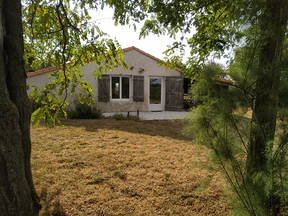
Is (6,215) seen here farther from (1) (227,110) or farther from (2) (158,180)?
(2) (158,180)

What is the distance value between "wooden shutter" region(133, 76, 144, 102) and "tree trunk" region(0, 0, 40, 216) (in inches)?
350

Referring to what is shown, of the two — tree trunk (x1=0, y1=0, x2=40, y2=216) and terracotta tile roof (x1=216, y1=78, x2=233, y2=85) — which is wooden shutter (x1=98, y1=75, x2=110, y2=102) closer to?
tree trunk (x1=0, y1=0, x2=40, y2=216)

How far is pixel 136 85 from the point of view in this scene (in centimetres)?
1073

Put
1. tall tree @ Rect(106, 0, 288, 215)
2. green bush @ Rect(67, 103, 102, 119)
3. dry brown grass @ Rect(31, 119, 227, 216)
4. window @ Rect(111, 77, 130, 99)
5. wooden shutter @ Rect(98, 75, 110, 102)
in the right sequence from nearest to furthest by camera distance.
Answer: tall tree @ Rect(106, 0, 288, 215) < dry brown grass @ Rect(31, 119, 227, 216) < green bush @ Rect(67, 103, 102, 119) < wooden shutter @ Rect(98, 75, 110, 102) < window @ Rect(111, 77, 130, 99)

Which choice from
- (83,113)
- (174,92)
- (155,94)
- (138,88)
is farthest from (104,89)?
(174,92)

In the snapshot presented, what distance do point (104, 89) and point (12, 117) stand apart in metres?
8.65

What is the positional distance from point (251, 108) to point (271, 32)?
0.58m

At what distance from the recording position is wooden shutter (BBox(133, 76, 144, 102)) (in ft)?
35.1

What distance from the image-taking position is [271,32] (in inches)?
46.7

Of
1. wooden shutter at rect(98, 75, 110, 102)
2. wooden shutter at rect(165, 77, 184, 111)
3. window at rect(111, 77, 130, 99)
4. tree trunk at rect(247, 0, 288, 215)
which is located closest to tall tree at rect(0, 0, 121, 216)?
tree trunk at rect(247, 0, 288, 215)

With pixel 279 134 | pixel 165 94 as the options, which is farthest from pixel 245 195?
pixel 165 94

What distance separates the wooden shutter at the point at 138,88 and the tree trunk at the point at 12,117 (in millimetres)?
8901

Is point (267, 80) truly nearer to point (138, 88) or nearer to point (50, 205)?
point (50, 205)

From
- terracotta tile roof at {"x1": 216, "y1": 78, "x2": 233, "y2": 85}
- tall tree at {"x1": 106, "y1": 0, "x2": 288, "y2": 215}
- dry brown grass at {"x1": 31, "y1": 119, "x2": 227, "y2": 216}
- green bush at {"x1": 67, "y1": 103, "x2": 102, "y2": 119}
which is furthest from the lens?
green bush at {"x1": 67, "y1": 103, "x2": 102, "y2": 119}
